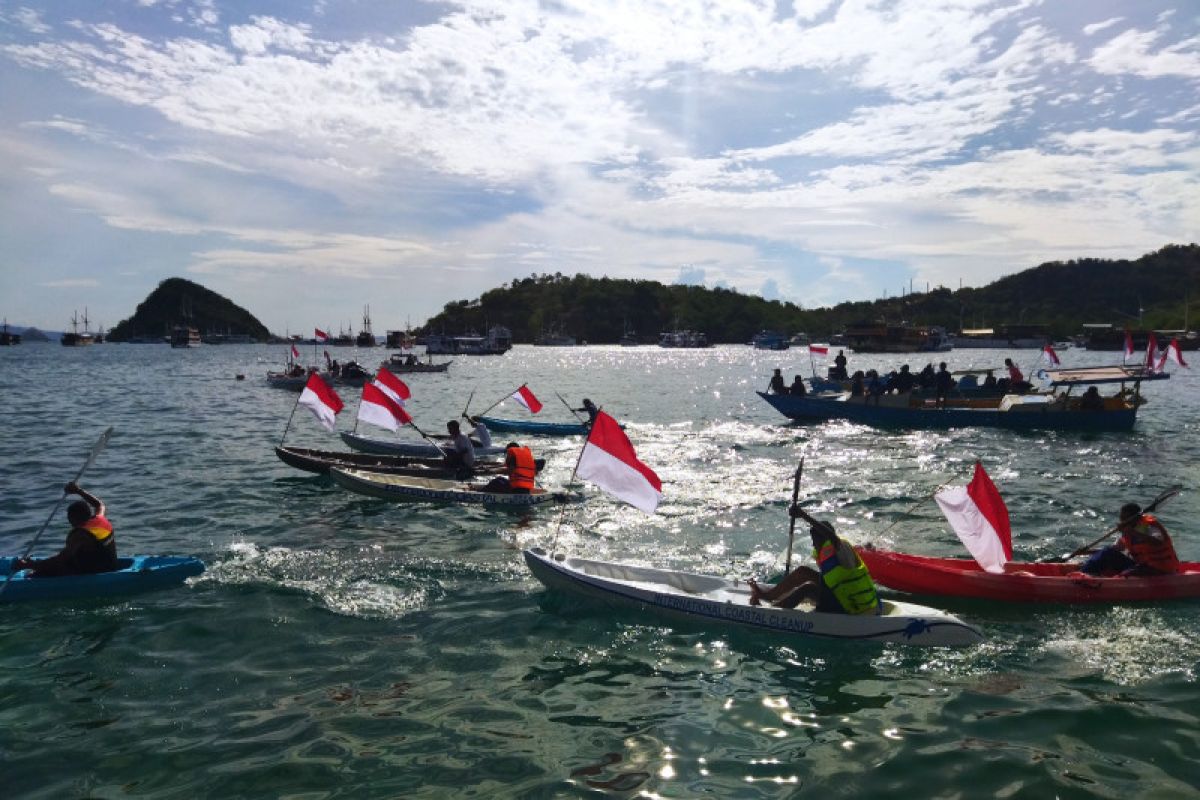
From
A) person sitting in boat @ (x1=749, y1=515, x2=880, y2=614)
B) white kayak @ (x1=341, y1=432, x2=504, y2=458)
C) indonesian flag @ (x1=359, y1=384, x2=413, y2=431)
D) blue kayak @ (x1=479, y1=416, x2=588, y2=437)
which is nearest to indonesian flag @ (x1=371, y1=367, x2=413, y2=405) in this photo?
indonesian flag @ (x1=359, y1=384, x2=413, y2=431)

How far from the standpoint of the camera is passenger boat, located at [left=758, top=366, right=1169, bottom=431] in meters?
36.5

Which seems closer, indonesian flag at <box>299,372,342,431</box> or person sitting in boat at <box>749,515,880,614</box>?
person sitting in boat at <box>749,515,880,614</box>

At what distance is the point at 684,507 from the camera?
72.6 ft

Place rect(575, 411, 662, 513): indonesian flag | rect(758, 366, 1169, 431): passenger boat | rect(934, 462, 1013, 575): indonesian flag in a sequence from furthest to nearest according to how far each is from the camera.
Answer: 1. rect(758, 366, 1169, 431): passenger boat
2. rect(575, 411, 662, 513): indonesian flag
3. rect(934, 462, 1013, 575): indonesian flag

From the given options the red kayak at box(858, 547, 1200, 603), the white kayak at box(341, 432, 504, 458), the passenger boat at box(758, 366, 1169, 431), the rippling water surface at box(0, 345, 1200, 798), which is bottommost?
the rippling water surface at box(0, 345, 1200, 798)

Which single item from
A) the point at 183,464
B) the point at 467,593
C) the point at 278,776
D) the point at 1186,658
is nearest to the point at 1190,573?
the point at 1186,658

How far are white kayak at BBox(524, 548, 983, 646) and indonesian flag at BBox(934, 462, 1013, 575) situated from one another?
1.41 metres

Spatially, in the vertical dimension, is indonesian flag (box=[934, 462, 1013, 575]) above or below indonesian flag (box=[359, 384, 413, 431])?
below

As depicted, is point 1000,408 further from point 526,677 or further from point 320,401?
point 526,677

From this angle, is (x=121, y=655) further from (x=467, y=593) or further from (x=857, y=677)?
(x=857, y=677)

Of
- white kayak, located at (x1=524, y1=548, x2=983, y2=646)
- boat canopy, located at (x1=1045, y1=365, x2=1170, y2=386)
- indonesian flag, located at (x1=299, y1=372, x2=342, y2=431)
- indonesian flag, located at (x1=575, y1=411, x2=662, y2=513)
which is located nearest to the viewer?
white kayak, located at (x1=524, y1=548, x2=983, y2=646)

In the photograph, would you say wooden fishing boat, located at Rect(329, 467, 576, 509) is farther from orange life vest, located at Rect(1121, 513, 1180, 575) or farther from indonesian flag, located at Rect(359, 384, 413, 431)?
orange life vest, located at Rect(1121, 513, 1180, 575)

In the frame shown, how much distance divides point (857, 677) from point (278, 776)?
7802mm

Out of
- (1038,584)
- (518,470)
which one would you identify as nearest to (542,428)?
(518,470)
